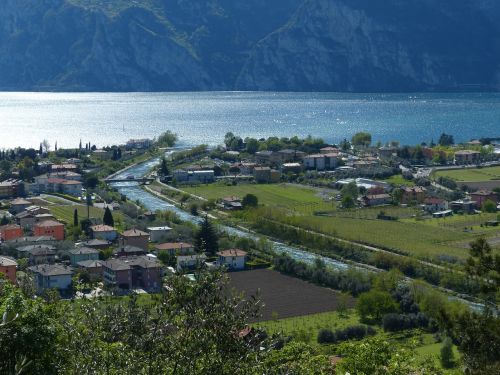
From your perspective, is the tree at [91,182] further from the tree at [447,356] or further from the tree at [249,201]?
the tree at [447,356]

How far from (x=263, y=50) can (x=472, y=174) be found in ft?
300

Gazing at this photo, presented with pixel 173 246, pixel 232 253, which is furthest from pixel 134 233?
pixel 232 253

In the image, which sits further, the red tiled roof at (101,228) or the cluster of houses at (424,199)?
the cluster of houses at (424,199)

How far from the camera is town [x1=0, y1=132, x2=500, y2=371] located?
1902 centimetres

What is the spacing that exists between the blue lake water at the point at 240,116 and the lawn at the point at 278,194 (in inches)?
803

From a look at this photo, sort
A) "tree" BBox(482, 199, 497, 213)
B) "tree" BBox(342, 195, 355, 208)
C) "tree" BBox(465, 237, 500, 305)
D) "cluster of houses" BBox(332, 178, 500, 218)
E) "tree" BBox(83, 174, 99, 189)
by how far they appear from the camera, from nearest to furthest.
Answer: "tree" BBox(465, 237, 500, 305) < "tree" BBox(482, 199, 497, 213) < "cluster of houses" BBox(332, 178, 500, 218) < "tree" BBox(342, 195, 355, 208) < "tree" BBox(83, 174, 99, 189)

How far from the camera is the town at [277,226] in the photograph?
19.0m

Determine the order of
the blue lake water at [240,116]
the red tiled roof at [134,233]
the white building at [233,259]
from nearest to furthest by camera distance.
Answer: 1. the white building at [233,259]
2. the red tiled roof at [134,233]
3. the blue lake water at [240,116]

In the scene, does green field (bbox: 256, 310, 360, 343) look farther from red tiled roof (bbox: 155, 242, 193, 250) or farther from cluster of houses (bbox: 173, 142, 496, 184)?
cluster of houses (bbox: 173, 142, 496, 184)

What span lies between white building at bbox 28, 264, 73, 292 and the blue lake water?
38366mm

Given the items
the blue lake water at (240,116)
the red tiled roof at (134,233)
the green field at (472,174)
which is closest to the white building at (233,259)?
the red tiled roof at (134,233)

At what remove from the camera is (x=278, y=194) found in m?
37.2

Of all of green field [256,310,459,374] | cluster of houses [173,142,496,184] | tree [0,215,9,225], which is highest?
cluster of houses [173,142,496,184]

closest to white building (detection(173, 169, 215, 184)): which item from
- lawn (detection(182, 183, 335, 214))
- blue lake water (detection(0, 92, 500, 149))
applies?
lawn (detection(182, 183, 335, 214))
